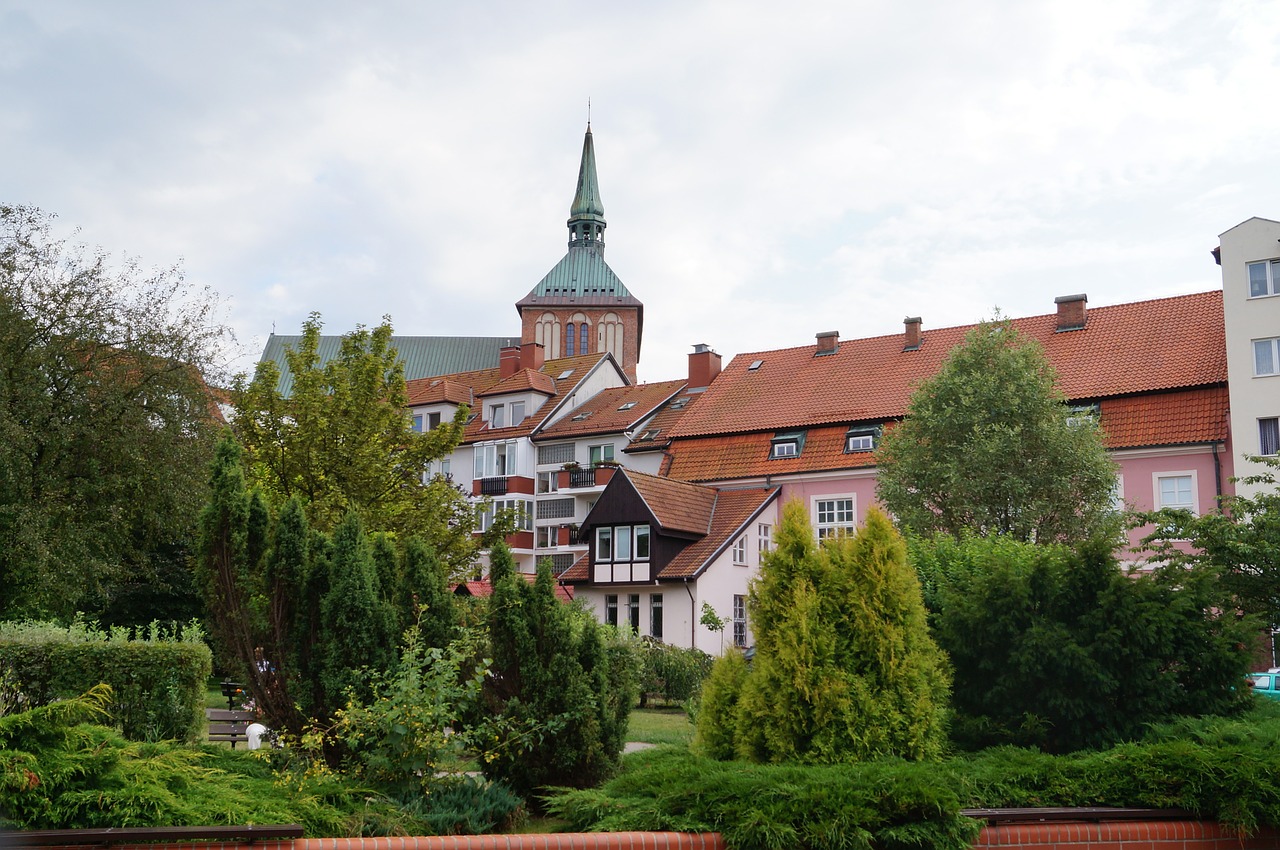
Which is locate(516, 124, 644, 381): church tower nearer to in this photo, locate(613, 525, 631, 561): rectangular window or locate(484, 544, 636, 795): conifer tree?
locate(613, 525, 631, 561): rectangular window

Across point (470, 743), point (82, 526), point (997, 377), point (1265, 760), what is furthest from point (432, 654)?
point (997, 377)

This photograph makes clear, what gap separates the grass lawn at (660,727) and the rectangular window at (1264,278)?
22.3m

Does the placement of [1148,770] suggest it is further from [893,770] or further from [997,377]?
[997,377]

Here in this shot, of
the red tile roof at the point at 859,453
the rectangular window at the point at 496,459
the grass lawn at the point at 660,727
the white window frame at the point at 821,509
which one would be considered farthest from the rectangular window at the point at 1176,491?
the rectangular window at the point at 496,459

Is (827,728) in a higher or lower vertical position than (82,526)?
lower

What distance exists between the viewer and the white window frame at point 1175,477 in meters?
36.4

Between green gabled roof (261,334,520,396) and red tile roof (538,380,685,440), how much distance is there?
3917 centimetres

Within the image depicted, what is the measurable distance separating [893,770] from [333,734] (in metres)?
4.87

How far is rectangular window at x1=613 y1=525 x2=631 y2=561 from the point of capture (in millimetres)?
42222

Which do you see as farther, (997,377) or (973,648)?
(997,377)

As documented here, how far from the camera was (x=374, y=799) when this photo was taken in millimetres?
9406

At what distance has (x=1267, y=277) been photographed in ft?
119

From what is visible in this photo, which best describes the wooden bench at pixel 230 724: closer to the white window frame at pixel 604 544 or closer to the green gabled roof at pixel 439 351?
the white window frame at pixel 604 544

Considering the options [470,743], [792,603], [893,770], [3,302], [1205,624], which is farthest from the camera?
[3,302]
